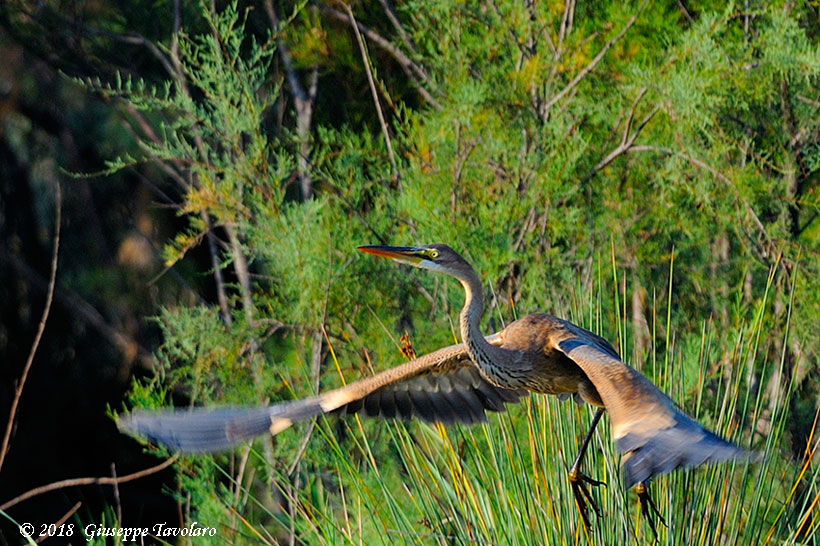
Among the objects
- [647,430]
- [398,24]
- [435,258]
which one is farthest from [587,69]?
[647,430]

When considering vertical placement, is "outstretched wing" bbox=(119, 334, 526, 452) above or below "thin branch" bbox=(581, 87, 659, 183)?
below

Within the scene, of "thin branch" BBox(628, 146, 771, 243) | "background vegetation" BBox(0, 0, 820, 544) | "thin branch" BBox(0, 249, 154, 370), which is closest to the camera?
"thin branch" BBox(628, 146, 771, 243)

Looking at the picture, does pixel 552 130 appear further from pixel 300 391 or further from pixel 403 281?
pixel 300 391

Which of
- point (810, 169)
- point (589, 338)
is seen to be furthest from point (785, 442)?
point (589, 338)

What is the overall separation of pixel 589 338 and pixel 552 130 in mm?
2002

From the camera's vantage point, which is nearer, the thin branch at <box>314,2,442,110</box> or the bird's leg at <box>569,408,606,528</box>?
the bird's leg at <box>569,408,606,528</box>

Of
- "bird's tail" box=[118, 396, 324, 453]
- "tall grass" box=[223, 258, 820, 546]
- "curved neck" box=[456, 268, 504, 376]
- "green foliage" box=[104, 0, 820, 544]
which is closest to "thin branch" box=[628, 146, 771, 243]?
"green foliage" box=[104, 0, 820, 544]

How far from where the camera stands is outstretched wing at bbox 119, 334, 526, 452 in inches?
104

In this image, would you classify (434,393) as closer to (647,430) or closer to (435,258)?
(435,258)

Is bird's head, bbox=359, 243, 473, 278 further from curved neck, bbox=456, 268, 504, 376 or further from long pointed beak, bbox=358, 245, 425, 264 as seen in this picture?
curved neck, bbox=456, 268, 504, 376

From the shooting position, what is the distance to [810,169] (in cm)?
493

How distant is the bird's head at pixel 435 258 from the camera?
331 cm

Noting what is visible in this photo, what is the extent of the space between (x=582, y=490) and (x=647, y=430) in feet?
2.69

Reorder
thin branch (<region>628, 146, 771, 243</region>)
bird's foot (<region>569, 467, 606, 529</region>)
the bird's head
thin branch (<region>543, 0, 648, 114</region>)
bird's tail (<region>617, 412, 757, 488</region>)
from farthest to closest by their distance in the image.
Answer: thin branch (<region>543, 0, 648, 114</region>)
thin branch (<region>628, 146, 771, 243</region>)
the bird's head
bird's foot (<region>569, 467, 606, 529</region>)
bird's tail (<region>617, 412, 757, 488</region>)
